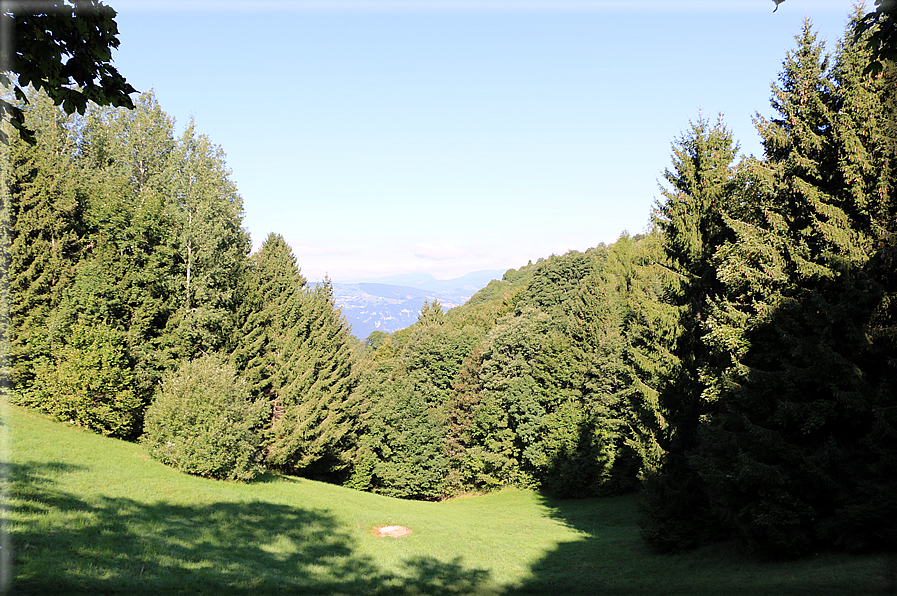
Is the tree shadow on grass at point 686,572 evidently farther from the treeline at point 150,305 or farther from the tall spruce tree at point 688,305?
the treeline at point 150,305

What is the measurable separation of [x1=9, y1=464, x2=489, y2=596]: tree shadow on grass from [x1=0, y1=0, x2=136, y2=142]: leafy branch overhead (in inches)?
336

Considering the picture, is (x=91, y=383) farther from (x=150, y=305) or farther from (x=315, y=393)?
(x=315, y=393)

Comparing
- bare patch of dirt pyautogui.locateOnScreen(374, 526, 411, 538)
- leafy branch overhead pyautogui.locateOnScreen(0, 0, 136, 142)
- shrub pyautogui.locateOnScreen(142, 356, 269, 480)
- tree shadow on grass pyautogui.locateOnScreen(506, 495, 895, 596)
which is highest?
leafy branch overhead pyautogui.locateOnScreen(0, 0, 136, 142)

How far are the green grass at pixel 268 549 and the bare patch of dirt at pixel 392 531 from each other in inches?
18.8

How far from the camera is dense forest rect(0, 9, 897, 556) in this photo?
12445 millimetres

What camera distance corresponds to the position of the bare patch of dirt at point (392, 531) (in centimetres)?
1981

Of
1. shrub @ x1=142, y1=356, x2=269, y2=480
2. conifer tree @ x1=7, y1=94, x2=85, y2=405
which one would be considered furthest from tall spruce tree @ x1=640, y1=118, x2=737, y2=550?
conifer tree @ x1=7, y1=94, x2=85, y2=405

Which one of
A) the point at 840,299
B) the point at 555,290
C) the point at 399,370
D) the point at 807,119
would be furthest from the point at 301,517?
the point at 555,290

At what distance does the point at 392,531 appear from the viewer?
20312 mm

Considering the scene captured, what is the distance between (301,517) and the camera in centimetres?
1914

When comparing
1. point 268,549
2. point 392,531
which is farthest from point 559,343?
point 268,549

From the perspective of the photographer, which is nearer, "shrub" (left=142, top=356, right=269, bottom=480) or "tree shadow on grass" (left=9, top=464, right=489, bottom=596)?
"tree shadow on grass" (left=9, top=464, right=489, bottom=596)

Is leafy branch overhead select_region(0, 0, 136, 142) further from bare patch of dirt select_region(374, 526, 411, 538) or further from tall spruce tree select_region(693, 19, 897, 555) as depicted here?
bare patch of dirt select_region(374, 526, 411, 538)

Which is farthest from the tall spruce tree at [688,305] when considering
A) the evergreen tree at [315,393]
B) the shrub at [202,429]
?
the evergreen tree at [315,393]
